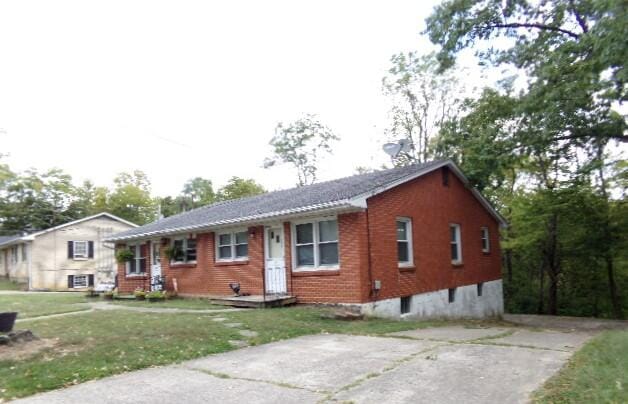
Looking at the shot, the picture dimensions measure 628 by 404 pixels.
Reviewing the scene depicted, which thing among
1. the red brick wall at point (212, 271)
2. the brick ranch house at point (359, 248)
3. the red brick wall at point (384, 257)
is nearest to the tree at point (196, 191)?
the red brick wall at point (212, 271)

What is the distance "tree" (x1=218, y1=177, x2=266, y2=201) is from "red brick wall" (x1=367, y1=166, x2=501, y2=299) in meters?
29.4

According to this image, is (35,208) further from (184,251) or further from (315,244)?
(315,244)

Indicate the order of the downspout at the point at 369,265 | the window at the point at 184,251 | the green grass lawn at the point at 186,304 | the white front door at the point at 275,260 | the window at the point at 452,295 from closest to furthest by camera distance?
the downspout at the point at 369,265, the green grass lawn at the point at 186,304, the white front door at the point at 275,260, the window at the point at 452,295, the window at the point at 184,251

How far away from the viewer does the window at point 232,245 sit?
53.7 feet

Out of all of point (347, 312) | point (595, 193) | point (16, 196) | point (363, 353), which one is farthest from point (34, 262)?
point (595, 193)

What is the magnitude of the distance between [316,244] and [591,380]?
29.4ft

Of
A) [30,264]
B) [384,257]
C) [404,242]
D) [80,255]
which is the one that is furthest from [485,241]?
[30,264]

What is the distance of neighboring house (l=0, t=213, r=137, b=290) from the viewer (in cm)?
3234

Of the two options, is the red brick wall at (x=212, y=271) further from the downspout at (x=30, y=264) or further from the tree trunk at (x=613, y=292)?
the tree trunk at (x=613, y=292)

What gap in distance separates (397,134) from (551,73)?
2083 cm

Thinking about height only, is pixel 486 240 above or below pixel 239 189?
below

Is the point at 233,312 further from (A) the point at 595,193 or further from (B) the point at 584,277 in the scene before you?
(B) the point at 584,277

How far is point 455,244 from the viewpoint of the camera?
18391 mm

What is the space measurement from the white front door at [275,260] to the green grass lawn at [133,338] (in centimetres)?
163
